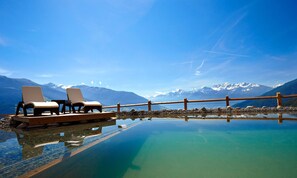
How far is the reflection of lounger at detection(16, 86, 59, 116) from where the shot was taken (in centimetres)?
508

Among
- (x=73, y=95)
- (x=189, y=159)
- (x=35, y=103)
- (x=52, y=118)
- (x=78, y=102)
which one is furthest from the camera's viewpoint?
(x=73, y=95)

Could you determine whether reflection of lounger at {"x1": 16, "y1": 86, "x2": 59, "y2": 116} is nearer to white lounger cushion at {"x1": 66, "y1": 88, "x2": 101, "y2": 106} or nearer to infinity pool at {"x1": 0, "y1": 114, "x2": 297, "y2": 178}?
white lounger cushion at {"x1": 66, "y1": 88, "x2": 101, "y2": 106}

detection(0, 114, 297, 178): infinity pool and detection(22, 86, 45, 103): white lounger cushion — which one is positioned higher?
detection(22, 86, 45, 103): white lounger cushion

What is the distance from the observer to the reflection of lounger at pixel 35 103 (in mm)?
5082

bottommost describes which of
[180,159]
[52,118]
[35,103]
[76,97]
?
[180,159]

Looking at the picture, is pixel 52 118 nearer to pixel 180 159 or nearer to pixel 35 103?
pixel 35 103

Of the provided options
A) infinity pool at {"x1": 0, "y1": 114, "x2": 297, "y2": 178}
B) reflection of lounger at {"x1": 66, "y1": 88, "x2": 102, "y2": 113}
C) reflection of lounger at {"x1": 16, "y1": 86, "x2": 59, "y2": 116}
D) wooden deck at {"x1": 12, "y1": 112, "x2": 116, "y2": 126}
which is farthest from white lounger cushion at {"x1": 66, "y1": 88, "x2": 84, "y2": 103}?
infinity pool at {"x1": 0, "y1": 114, "x2": 297, "y2": 178}

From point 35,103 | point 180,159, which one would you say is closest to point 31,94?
point 35,103

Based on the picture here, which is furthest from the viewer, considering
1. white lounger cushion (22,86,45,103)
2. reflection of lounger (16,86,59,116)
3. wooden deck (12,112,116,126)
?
white lounger cushion (22,86,45,103)

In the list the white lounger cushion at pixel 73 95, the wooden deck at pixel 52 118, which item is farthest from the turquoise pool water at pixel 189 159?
the white lounger cushion at pixel 73 95

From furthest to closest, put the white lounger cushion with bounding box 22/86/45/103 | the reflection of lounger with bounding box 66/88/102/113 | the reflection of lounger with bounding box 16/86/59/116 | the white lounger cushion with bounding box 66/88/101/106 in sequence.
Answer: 1. the white lounger cushion with bounding box 66/88/101/106
2. the reflection of lounger with bounding box 66/88/102/113
3. the white lounger cushion with bounding box 22/86/45/103
4. the reflection of lounger with bounding box 16/86/59/116

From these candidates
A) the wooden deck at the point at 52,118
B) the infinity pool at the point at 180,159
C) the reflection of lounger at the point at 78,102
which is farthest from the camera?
the reflection of lounger at the point at 78,102

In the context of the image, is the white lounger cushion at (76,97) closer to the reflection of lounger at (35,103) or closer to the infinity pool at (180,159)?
the reflection of lounger at (35,103)

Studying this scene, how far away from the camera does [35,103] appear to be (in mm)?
5113
